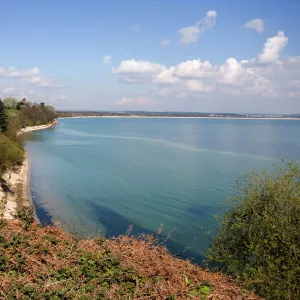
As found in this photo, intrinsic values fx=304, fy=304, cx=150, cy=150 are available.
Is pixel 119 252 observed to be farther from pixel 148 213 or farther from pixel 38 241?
pixel 148 213

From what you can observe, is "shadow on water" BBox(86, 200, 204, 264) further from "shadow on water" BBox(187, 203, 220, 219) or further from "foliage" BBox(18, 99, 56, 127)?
"foliage" BBox(18, 99, 56, 127)

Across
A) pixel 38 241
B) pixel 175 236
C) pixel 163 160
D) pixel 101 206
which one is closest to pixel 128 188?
pixel 101 206

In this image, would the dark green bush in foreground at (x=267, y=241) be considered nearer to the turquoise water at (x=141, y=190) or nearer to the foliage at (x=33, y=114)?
the turquoise water at (x=141, y=190)

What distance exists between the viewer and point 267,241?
535 inches

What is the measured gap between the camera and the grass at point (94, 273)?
568 cm

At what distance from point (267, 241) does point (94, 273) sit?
979 cm

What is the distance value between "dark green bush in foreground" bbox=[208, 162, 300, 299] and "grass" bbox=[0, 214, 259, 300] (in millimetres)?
5650

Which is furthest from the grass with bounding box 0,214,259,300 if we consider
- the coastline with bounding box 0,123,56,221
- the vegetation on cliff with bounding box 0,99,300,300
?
the coastline with bounding box 0,123,56,221

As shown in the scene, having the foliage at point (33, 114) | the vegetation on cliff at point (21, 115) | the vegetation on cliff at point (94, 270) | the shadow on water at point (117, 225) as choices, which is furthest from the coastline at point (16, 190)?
the foliage at point (33, 114)

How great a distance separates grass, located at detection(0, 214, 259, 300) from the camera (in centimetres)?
568

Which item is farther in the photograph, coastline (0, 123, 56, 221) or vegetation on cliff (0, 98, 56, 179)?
vegetation on cliff (0, 98, 56, 179)

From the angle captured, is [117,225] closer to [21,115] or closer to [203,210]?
[203,210]

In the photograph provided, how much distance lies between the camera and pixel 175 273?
6.43 metres

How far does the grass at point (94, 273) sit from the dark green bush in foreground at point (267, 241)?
5650 millimetres
